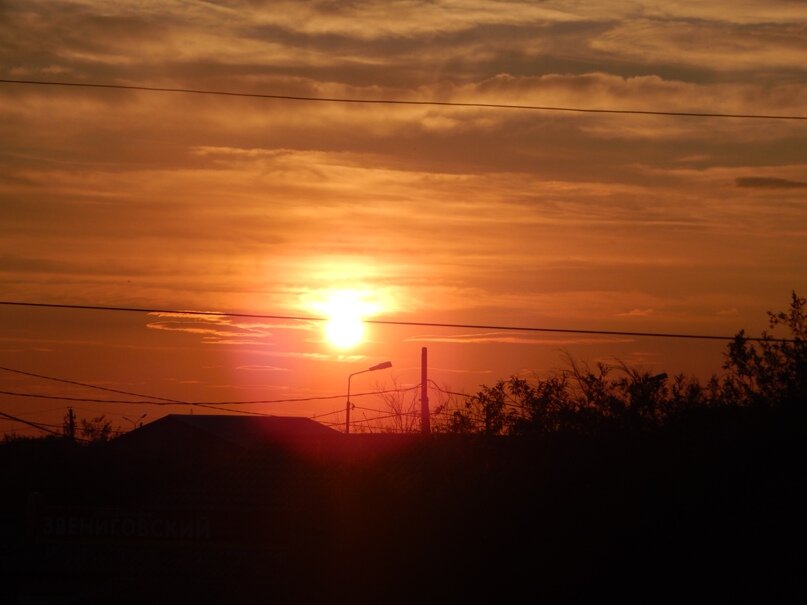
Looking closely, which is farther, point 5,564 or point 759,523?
point 5,564

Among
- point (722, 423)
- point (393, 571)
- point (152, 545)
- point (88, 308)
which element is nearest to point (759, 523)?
point (722, 423)

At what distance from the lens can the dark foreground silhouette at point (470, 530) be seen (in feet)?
48.0

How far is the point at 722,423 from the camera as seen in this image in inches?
703

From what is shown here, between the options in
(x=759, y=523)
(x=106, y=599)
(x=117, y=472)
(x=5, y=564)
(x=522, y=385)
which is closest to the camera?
(x=759, y=523)

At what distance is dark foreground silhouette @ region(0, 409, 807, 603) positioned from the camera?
14617 millimetres

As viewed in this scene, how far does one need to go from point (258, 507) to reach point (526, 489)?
463 cm

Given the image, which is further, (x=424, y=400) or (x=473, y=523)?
(x=424, y=400)

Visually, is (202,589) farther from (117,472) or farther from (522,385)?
(522,385)

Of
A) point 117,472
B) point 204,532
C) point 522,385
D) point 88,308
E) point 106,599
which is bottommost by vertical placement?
point 106,599

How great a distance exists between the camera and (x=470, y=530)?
53.9ft

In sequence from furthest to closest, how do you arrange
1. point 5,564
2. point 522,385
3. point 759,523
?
point 522,385, point 5,564, point 759,523

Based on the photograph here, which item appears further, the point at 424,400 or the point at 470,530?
the point at 424,400

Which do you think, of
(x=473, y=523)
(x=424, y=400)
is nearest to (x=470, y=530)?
(x=473, y=523)

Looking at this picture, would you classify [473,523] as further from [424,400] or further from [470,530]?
[424,400]
